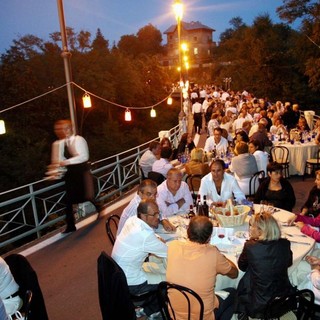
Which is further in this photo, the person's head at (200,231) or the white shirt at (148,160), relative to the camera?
the white shirt at (148,160)

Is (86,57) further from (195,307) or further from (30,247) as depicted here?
(195,307)

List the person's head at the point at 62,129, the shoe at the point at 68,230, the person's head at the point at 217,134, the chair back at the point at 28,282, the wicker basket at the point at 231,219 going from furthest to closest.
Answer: the person's head at the point at 217,134 → the shoe at the point at 68,230 → the person's head at the point at 62,129 → the wicker basket at the point at 231,219 → the chair back at the point at 28,282

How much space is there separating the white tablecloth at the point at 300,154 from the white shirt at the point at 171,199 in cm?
453

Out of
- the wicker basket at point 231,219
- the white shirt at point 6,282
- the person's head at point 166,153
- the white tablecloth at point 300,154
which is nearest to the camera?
the white shirt at point 6,282

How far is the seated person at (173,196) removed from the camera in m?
4.49

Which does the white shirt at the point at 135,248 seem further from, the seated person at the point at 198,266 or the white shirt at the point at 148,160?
the white shirt at the point at 148,160

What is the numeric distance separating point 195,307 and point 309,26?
25396mm

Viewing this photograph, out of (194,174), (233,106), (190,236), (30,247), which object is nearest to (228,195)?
(194,174)

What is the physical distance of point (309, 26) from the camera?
77.6 ft

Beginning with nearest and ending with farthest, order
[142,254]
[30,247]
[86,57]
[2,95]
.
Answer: [142,254] < [30,247] < [2,95] < [86,57]

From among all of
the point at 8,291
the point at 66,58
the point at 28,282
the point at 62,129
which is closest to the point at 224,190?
the point at 62,129

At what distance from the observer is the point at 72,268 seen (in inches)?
187

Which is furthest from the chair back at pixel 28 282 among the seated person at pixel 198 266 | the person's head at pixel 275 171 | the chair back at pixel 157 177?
the chair back at pixel 157 177

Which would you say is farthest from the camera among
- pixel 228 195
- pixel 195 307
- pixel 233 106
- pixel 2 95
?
pixel 2 95
